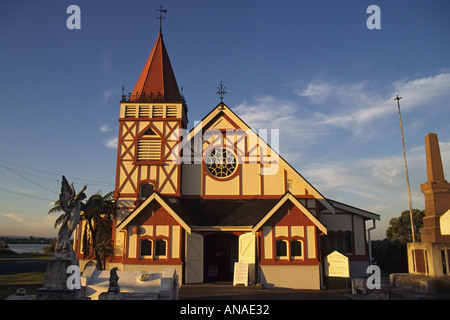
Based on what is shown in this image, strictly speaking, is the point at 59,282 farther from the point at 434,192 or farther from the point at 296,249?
the point at 434,192

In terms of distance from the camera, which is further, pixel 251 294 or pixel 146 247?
pixel 146 247

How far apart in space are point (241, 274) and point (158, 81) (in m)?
14.6

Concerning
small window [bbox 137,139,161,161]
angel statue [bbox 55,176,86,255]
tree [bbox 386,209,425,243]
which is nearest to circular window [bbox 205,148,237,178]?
small window [bbox 137,139,161,161]

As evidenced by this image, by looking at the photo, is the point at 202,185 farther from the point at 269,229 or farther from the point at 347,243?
the point at 347,243

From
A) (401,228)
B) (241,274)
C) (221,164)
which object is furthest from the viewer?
(401,228)

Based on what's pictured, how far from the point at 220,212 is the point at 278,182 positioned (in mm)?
4339

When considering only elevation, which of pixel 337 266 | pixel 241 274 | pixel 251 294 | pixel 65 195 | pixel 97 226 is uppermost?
pixel 65 195

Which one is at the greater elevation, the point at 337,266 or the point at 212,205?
the point at 212,205

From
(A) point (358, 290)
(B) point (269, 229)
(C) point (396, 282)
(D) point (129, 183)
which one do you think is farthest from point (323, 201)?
(D) point (129, 183)

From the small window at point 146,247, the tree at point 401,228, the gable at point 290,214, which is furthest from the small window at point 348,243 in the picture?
the tree at point 401,228

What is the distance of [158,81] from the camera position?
25281mm

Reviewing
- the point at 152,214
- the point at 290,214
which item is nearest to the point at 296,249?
the point at 290,214

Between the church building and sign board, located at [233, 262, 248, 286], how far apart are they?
806mm

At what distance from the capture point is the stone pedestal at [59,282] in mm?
12039
